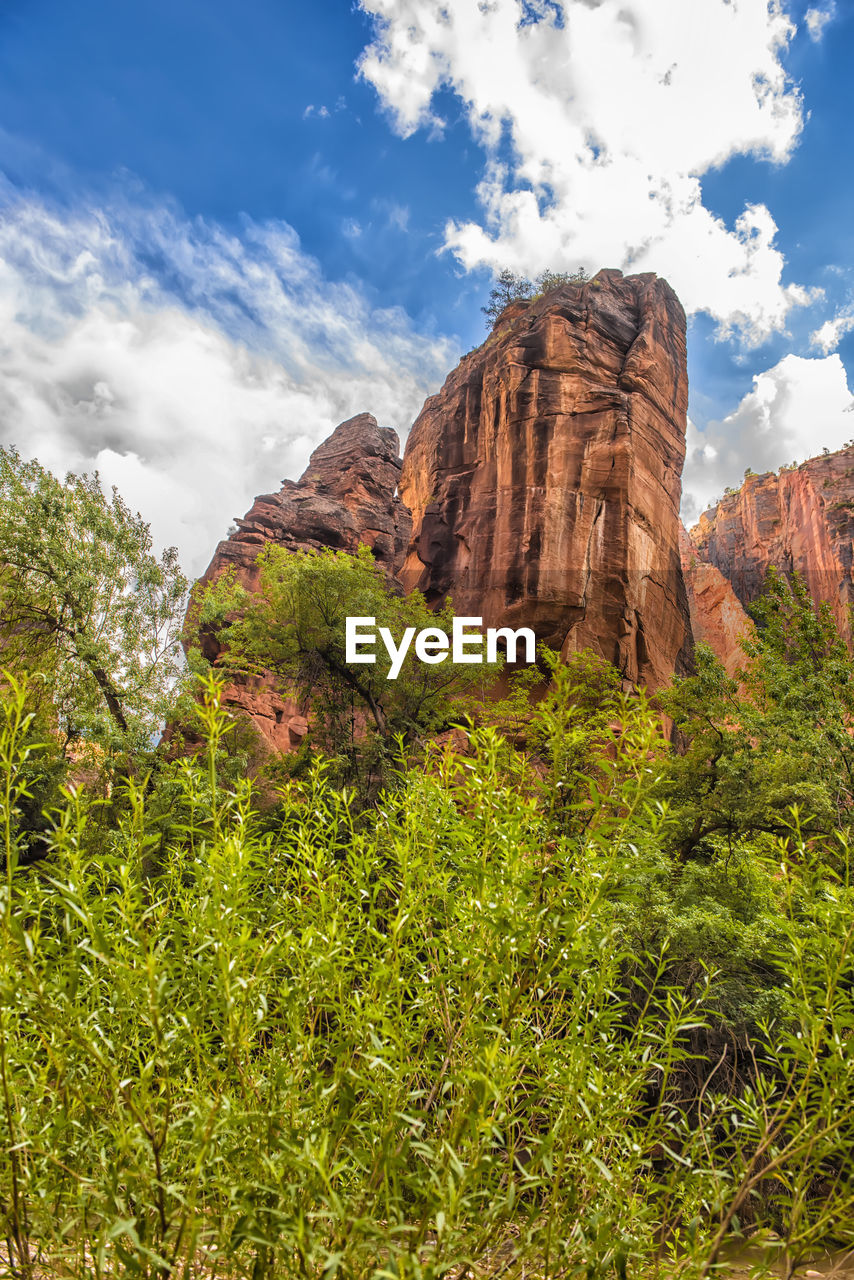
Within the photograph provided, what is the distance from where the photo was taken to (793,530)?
48.9 m

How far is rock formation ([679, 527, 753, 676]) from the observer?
151 feet

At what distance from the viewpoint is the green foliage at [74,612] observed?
47.3 ft

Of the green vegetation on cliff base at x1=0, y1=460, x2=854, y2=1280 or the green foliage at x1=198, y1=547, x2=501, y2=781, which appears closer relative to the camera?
the green vegetation on cliff base at x1=0, y1=460, x2=854, y2=1280

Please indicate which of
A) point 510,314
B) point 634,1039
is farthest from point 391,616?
point 510,314

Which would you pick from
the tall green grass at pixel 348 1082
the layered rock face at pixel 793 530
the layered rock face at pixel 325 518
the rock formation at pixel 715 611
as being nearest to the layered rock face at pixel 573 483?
the layered rock face at pixel 325 518

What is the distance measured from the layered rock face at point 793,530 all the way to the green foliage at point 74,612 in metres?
33.2

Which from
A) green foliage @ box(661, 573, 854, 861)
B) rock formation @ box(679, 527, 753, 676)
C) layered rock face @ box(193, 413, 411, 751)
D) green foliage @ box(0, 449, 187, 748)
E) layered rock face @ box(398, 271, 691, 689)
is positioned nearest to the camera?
green foliage @ box(661, 573, 854, 861)

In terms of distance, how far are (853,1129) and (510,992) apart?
1.13 m

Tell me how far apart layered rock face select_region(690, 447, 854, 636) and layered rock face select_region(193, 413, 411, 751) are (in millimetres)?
24979

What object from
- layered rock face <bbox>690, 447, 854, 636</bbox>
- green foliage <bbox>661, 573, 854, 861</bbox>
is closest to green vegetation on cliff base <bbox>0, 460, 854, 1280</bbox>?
green foliage <bbox>661, 573, 854, 861</bbox>

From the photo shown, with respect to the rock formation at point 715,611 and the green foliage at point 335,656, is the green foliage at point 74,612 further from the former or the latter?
the rock formation at point 715,611

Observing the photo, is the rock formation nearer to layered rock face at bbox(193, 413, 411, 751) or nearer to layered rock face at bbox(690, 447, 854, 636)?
layered rock face at bbox(690, 447, 854, 636)

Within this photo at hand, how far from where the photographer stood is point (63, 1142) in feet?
6.89

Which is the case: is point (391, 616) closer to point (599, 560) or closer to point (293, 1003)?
point (599, 560)
